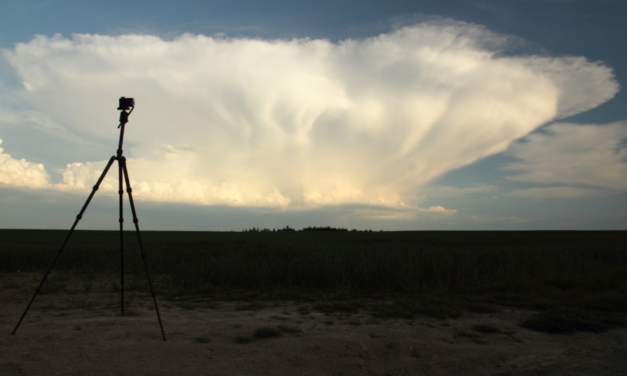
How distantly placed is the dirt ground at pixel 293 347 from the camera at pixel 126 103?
332 cm

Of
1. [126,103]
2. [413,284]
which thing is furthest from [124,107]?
[413,284]

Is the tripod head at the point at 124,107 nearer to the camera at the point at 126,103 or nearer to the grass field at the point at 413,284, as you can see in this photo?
the camera at the point at 126,103

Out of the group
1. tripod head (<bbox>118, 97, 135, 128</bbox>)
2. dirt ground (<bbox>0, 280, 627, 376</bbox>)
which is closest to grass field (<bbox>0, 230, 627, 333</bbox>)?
dirt ground (<bbox>0, 280, 627, 376</bbox>)

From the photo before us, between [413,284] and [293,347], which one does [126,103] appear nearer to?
[293,347]

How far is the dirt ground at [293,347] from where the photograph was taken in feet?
13.6

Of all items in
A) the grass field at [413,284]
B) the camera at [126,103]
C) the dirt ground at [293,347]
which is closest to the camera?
the dirt ground at [293,347]

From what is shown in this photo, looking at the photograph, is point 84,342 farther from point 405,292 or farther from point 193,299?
point 405,292

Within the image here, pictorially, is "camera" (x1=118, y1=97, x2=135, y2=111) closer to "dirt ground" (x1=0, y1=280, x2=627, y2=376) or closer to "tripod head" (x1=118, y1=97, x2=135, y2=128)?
"tripod head" (x1=118, y1=97, x2=135, y2=128)

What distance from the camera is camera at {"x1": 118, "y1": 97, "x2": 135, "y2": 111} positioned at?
552cm

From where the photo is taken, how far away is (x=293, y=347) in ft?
15.4

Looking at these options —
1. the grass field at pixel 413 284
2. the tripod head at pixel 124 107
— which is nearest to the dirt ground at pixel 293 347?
the grass field at pixel 413 284

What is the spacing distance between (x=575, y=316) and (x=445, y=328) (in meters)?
2.40

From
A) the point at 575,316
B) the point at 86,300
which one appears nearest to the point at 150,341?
the point at 86,300

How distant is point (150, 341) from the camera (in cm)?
483
